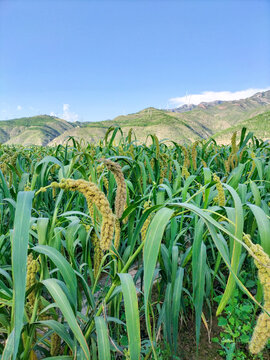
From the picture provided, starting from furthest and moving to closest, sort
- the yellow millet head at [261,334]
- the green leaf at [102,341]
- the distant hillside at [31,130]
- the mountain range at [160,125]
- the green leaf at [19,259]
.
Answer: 1. the distant hillside at [31,130]
2. the mountain range at [160,125]
3. the green leaf at [102,341]
4. the yellow millet head at [261,334]
5. the green leaf at [19,259]

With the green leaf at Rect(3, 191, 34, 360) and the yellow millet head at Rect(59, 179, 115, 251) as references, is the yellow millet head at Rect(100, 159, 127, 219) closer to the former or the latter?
the yellow millet head at Rect(59, 179, 115, 251)

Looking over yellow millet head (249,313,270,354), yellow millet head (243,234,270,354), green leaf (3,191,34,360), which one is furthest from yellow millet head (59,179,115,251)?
yellow millet head (249,313,270,354)

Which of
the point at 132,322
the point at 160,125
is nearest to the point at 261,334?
the point at 132,322

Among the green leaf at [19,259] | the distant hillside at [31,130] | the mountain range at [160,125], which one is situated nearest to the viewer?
the green leaf at [19,259]

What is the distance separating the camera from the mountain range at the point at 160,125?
5045cm

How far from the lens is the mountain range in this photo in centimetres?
5045

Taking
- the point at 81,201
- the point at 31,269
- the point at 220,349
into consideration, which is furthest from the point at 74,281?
the point at 81,201

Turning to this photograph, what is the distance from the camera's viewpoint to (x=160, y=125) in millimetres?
69188

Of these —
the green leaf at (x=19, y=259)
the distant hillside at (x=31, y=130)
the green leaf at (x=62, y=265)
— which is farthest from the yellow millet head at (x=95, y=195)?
the distant hillside at (x=31, y=130)

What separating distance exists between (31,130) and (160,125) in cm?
7137

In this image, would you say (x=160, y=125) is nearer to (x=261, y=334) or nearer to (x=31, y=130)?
(x=261, y=334)

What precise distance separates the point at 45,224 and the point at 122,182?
382mm

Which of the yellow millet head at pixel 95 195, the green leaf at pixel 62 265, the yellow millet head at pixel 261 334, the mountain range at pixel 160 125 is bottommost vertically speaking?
the yellow millet head at pixel 261 334

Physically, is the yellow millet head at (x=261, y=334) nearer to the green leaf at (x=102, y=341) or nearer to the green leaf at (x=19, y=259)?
the green leaf at (x=102, y=341)
